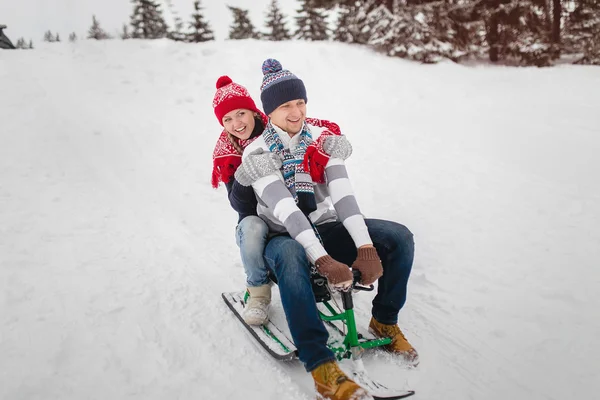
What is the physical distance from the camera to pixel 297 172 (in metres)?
2.64

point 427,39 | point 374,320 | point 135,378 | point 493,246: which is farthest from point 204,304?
point 427,39

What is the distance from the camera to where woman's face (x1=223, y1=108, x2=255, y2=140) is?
10.2ft

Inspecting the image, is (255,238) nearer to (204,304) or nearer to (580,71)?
(204,304)

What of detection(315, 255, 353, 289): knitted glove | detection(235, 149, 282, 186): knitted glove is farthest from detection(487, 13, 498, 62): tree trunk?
detection(315, 255, 353, 289): knitted glove

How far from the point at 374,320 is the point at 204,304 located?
139cm

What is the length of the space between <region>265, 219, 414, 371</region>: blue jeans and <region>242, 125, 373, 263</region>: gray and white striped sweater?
8 cm

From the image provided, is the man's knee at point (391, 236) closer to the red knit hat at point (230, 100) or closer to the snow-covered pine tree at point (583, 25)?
the red knit hat at point (230, 100)

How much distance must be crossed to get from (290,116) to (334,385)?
1708mm

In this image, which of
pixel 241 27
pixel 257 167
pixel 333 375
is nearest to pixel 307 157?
pixel 257 167

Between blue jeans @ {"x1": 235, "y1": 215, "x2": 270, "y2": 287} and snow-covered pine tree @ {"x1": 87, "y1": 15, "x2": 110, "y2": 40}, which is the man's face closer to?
blue jeans @ {"x1": 235, "y1": 215, "x2": 270, "y2": 287}

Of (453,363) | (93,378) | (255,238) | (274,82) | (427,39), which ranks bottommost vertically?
(453,363)

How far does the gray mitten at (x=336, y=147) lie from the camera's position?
269 centimetres

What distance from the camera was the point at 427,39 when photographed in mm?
10883

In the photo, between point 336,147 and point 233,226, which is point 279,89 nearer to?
point 336,147
